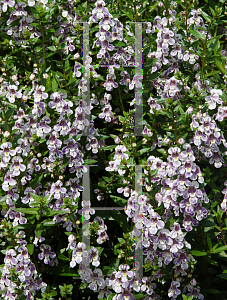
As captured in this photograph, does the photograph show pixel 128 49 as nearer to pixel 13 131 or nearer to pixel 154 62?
pixel 154 62

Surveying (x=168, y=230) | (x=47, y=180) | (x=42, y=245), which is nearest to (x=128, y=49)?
(x=47, y=180)

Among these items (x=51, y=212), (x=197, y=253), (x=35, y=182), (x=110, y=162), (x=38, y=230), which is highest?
(x=110, y=162)

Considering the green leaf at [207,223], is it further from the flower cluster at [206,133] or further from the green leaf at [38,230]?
the green leaf at [38,230]

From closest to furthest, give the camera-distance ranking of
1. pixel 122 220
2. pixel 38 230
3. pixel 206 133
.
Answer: pixel 206 133 → pixel 38 230 → pixel 122 220

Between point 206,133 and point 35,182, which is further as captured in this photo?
point 35,182

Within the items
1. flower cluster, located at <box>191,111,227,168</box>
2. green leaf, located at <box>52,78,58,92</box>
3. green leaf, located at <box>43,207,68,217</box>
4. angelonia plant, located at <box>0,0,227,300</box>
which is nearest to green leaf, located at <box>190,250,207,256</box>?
angelonia plant, located at <box>0,0,227,300</box>

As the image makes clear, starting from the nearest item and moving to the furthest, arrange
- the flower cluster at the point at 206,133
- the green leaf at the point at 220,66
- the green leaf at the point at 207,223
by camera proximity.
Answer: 1. the flower cluster at the point at 206,133
2. the green leaf at the point at 207,223
3. the green leaf at the point at 220,66

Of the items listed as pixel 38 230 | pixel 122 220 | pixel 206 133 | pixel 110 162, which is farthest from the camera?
pixel 122 220

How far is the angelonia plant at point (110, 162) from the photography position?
2662 millimetres

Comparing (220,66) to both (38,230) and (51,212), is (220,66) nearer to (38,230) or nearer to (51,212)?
(51,212)

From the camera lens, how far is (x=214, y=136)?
275 centimetres

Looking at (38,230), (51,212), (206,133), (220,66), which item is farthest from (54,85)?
(220,66)

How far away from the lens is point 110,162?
2.86m

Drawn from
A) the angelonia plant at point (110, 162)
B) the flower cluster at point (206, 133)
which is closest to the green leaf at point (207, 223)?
the angelonia plant at point (110, 162)
